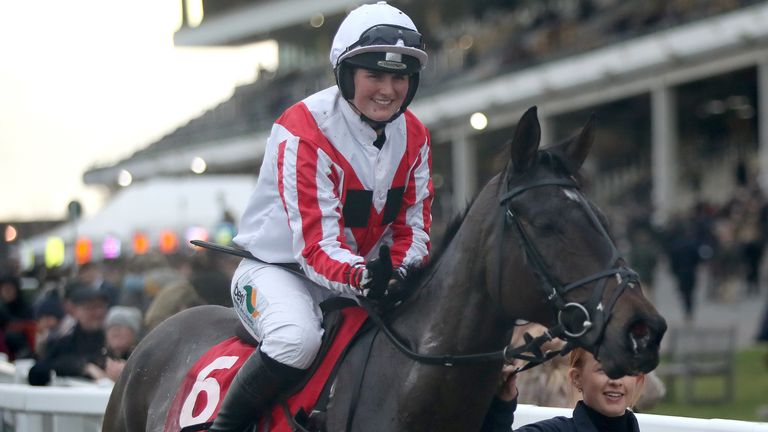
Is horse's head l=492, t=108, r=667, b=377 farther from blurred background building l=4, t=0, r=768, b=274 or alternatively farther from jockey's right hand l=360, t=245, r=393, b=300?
blurred background building l=4, t=0, r=768, b=274

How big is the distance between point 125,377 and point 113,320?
2.55 metres

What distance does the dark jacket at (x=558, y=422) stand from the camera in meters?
4.02

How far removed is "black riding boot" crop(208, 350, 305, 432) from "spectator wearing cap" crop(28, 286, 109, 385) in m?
3.41

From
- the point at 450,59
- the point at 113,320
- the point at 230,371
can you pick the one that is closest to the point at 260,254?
the point at 230,371

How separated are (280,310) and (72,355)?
428 cm

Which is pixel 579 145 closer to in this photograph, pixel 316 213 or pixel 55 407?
pixel 316 213

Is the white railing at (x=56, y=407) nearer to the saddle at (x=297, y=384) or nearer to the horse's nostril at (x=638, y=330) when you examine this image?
the saddle at (x=297, y=384)

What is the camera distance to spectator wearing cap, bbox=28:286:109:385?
7535 mm

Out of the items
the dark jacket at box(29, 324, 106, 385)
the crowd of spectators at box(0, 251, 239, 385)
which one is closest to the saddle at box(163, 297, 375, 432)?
the crowd of spectators at box(0, 251, 239, 385)

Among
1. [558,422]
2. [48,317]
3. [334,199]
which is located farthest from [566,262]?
[48,317]

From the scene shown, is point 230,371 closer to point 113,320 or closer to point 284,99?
point 113,320

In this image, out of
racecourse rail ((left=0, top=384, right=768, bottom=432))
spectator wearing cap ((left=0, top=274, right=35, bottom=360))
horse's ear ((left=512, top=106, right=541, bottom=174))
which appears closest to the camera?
horse's ear ((left=512, top=106, right=541, bottom=174))

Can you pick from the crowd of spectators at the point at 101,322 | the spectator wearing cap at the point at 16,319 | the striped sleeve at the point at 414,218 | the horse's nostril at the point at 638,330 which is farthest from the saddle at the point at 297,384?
the spectator wearing cap at the point at 16,319

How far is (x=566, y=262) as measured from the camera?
365 cm
